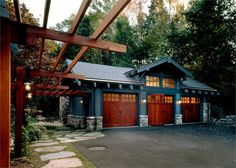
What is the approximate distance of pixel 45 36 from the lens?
3961 millimetres

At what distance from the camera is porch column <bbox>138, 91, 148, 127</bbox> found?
16703mm

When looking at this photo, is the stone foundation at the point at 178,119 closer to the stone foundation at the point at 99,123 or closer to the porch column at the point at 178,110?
the porch column at the point at 178,110

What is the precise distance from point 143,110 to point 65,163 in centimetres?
1088

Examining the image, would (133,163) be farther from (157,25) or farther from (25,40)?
(157,25)

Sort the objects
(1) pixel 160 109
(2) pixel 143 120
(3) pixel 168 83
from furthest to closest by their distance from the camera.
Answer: (3) pixel 168 83, (1) pixel 160 109, (2) pixel 143 120

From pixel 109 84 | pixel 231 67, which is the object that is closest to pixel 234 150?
pixel 109 84

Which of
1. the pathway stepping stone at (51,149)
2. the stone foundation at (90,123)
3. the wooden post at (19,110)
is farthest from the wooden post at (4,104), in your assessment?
the stone foundation at (90,123)

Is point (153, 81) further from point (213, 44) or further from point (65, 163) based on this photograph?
point (213, 44)

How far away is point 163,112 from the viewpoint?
709 inches

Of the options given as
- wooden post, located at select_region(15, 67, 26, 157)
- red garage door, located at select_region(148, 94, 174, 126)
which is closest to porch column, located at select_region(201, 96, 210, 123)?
red garage door, located at select_region(148, 94, 174, 126)

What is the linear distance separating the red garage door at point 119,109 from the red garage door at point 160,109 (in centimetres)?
147

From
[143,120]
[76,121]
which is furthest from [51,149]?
[143,120]

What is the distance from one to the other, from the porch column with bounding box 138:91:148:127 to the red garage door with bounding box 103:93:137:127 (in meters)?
→ 0.39

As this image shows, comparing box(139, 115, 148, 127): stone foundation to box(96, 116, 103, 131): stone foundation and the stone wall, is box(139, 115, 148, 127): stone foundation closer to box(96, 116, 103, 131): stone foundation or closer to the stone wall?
box(96, 116, 103, 131): stone foundation
